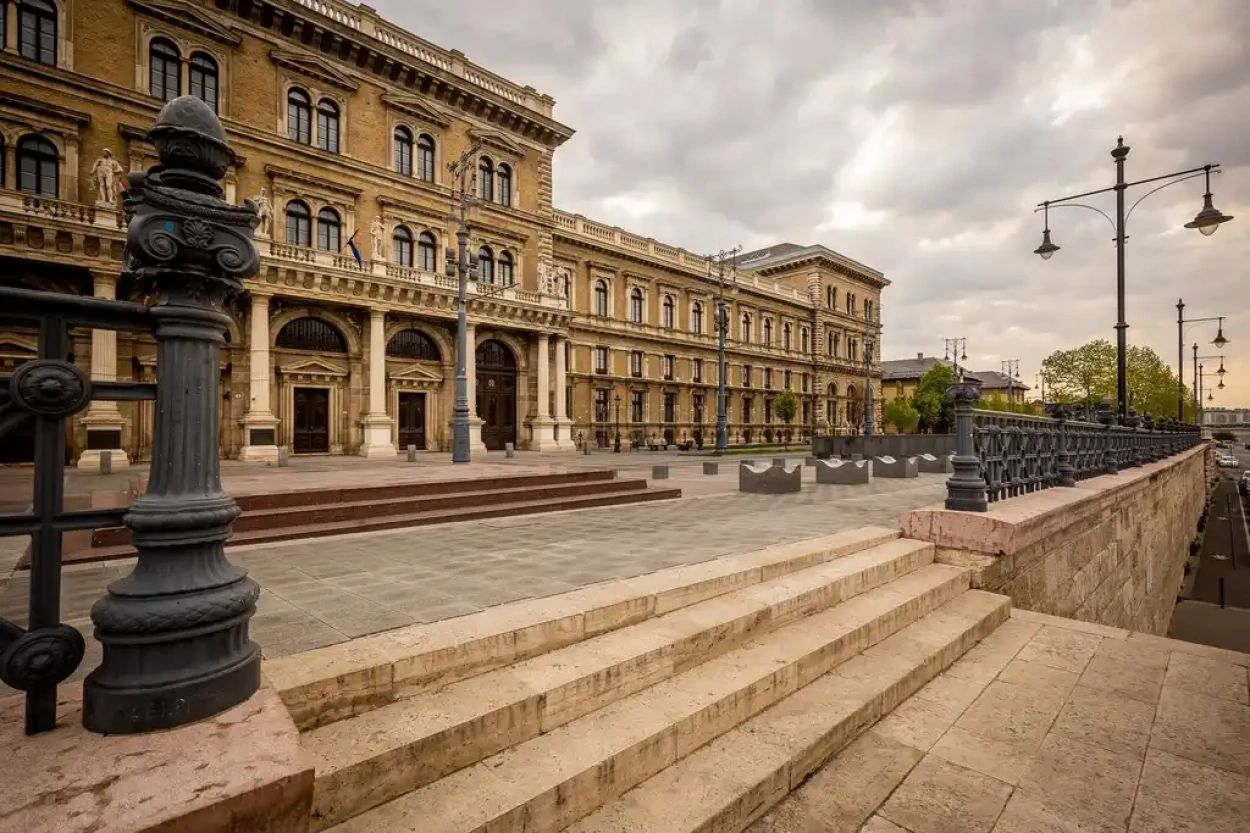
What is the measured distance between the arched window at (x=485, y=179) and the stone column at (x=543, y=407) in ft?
24.2

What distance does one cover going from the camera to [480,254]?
2778 centimetres

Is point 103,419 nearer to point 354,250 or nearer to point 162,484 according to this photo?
point 354,250

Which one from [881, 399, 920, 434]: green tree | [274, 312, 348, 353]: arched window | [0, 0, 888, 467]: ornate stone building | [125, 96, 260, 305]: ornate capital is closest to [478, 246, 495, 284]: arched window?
[0, 0, 888, 467]: ornate stone building

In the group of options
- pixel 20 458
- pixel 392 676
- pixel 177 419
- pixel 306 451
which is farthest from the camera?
pixel 306 451

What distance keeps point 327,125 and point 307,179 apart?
295 centimetres

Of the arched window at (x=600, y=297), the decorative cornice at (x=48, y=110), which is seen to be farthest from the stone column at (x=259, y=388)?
the arched window at (x=600, y=297)

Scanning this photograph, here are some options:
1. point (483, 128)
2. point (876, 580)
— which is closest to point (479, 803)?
point (876, 580)

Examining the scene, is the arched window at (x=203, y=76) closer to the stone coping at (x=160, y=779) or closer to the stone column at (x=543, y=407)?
the stone column at (x=543, y=407)

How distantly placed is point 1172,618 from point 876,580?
54.8 ft

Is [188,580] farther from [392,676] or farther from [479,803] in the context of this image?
[479,803]

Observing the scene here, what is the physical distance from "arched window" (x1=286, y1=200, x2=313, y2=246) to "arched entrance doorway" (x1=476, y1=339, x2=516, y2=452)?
854 cm

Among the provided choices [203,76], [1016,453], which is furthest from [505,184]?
[1016,453]

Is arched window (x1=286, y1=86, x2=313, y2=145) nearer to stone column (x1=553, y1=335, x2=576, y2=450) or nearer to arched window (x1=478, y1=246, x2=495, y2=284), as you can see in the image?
arched window (x1=478, y1=246, x2=495, y2=284)

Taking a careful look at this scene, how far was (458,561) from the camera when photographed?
17.5 feet
